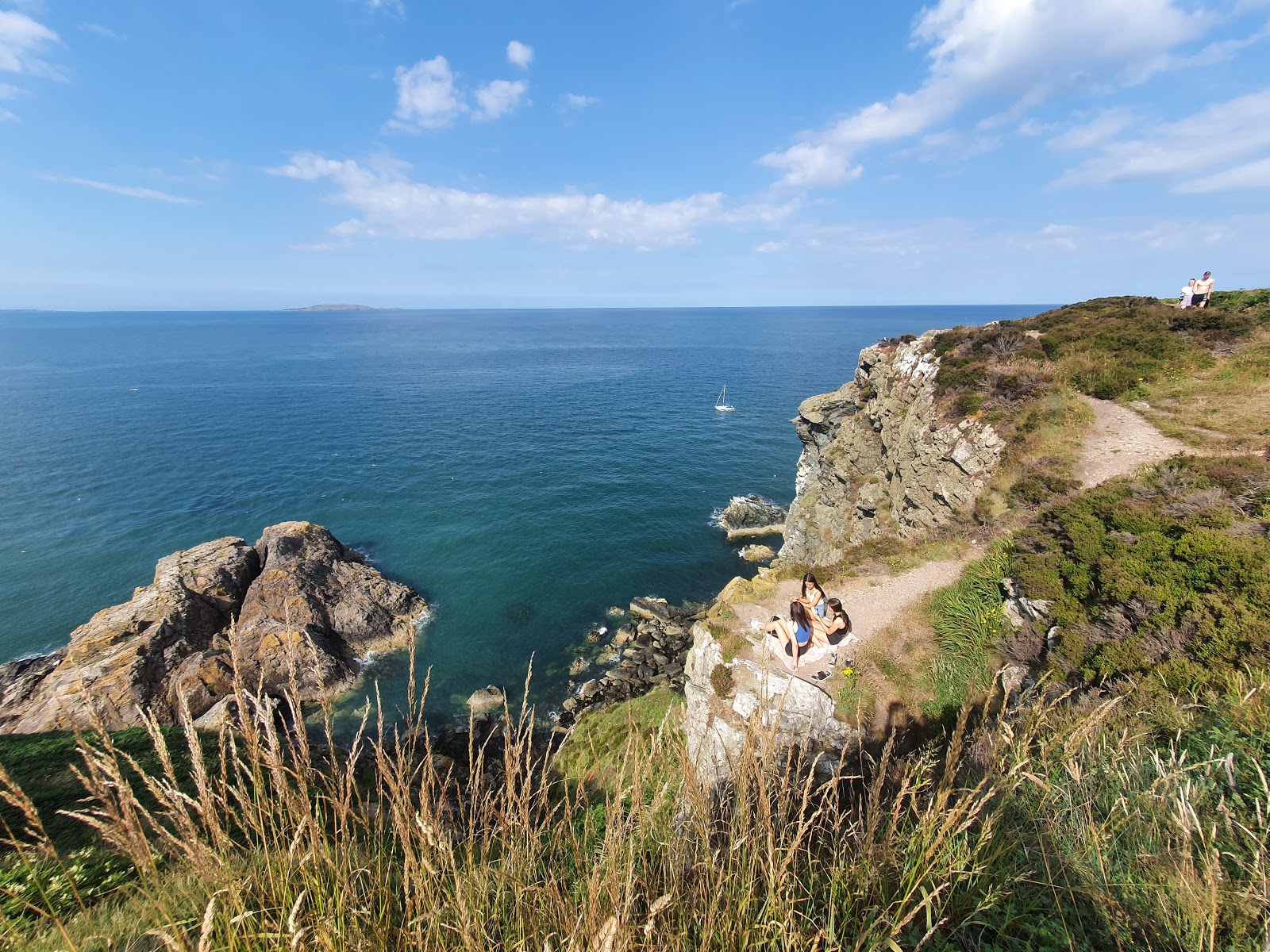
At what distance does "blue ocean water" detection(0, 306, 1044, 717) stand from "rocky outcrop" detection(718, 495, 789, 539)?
154cm

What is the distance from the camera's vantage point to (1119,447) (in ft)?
55.5

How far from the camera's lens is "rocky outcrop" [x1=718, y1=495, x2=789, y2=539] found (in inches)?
1615

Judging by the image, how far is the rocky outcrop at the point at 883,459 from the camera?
67.3ft

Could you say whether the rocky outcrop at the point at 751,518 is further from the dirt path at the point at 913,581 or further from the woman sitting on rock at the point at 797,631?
the woman sitting on rock at the point at 797,631

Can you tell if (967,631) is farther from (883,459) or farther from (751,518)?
(751,518)

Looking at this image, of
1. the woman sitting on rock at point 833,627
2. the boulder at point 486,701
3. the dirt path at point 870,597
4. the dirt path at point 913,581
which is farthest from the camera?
the boulder at point 486,701

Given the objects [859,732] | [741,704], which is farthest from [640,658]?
[859,732]

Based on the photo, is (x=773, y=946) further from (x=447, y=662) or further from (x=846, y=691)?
(x=447, y=662)

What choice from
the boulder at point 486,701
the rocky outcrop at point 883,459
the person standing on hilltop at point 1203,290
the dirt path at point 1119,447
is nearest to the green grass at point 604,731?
the boulder at point 486,701

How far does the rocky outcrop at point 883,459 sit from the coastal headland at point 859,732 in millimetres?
243

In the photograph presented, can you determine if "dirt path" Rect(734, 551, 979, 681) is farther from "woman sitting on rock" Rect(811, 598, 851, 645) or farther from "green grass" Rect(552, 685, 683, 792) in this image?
"green grass" Rect(552, 685, 683, 792)

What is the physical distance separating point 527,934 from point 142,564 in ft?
144

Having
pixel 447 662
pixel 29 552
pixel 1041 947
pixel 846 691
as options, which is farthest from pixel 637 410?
pixel 1041 947

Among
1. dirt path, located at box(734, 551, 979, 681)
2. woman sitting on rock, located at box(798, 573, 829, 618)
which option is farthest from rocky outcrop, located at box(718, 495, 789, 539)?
woman sitting on rock, located at box(798, 573, 829, 618)
